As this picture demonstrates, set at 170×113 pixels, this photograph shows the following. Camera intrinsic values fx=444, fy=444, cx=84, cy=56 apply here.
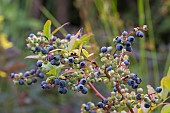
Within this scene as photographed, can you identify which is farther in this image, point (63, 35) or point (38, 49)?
point (63, 35)

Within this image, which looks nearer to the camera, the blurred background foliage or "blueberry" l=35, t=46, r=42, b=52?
"blueberry" l=35, t=46, r=42, b=52

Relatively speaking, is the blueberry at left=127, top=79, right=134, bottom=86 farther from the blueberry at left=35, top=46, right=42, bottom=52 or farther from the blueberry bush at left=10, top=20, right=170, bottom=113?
the blueberry at left=35, top=46, right=42, bottom=52

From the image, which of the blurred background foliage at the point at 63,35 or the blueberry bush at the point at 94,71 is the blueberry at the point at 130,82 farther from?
the blurred background foliage at the point at 63,35

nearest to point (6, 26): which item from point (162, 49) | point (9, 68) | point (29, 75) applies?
point (162, 49)

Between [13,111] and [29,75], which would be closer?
[29,75]

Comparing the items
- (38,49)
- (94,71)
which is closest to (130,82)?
(94,71)

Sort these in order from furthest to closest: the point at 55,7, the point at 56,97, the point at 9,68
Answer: the point at 55,7
the point at 56,97
the point at 9,68

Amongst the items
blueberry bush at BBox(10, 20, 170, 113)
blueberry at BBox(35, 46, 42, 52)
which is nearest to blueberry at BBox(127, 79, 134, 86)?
blueberry bush at BBox(10, 20, 170, 113)

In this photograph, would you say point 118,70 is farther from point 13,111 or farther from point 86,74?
point 13,111

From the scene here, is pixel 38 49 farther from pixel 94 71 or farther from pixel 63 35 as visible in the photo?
pixel 63 35
